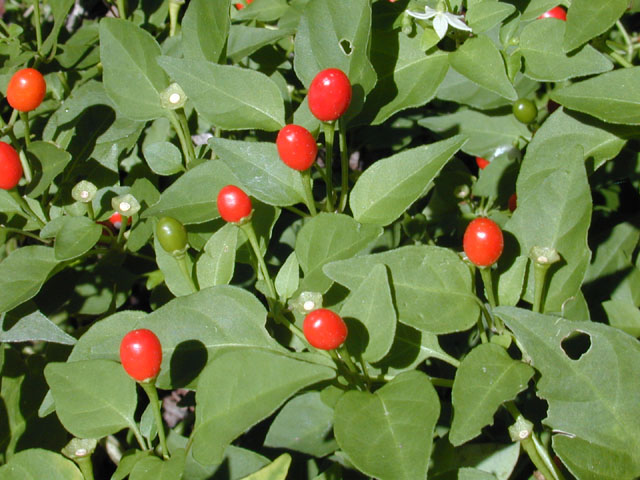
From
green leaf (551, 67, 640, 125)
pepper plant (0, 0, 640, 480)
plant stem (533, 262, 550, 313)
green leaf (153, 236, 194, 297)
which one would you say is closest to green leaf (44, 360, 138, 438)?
pepper plant (0, 0, 640, 480)

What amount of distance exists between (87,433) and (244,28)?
1.09 metres

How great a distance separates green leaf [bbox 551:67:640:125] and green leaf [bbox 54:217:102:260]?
1061 mm

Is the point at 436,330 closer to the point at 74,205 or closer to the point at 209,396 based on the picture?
the point at 209,396

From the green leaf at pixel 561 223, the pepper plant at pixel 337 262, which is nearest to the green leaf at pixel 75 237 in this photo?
the pepper plant at pixel 337 262

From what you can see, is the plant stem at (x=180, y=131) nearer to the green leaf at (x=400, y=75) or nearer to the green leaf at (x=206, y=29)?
the green leaf at (x=206, y=29)

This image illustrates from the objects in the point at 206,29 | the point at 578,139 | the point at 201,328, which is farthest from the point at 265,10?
the point at 201,328

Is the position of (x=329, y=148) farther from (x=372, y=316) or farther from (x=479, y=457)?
(x=479, y=457)

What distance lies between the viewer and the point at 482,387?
1199mm

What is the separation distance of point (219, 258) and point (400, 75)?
2.08 feet

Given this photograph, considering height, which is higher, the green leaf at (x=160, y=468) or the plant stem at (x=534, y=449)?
the green leaf at (x=160, y=468)

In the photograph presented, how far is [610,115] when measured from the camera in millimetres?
1422

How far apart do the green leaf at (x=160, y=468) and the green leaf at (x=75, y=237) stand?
0.49 meters

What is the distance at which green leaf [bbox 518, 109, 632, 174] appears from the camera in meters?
1.58

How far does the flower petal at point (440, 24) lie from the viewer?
4.91 feet
